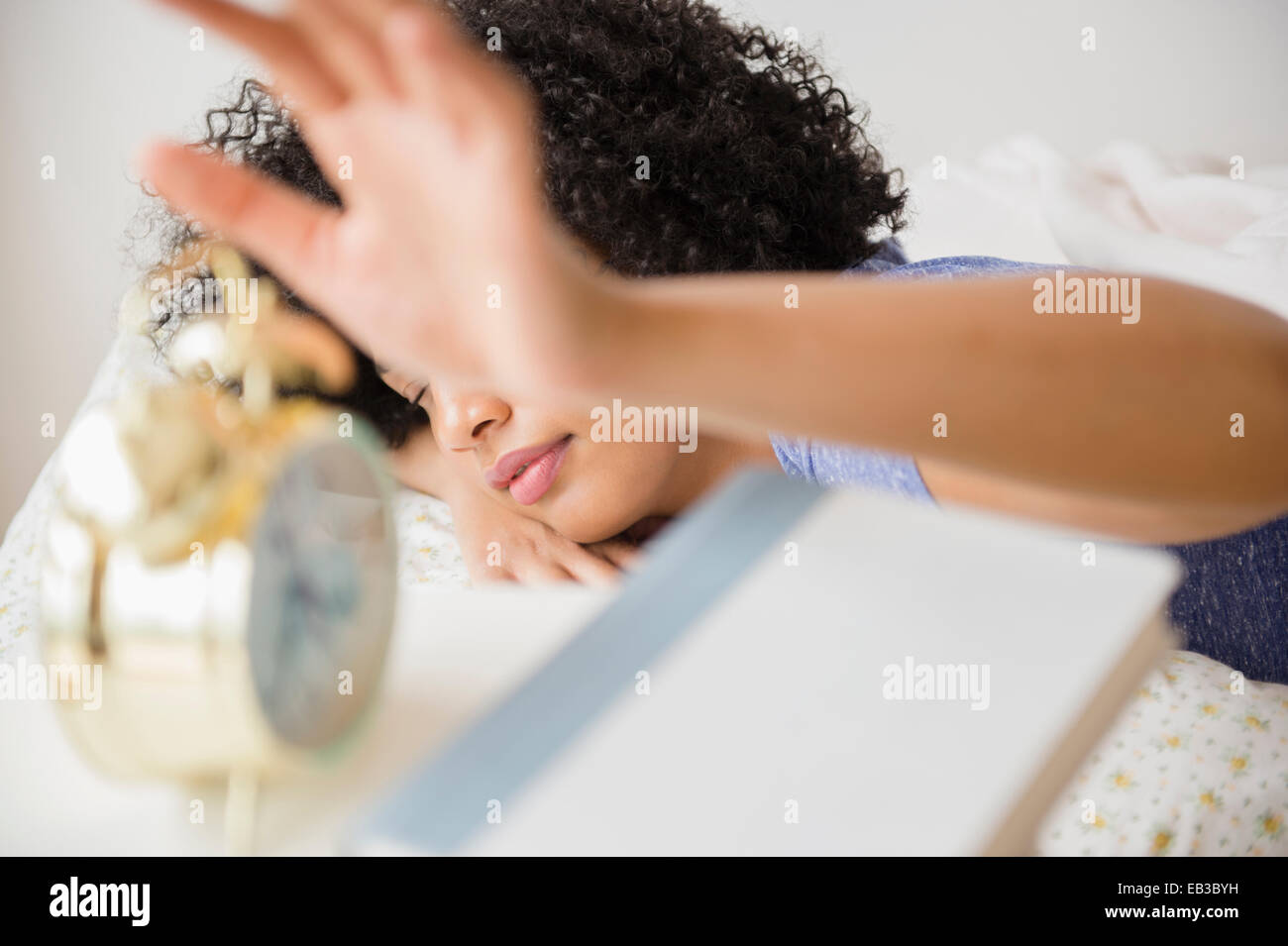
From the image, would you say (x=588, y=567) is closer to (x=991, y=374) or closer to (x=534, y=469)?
(x=534, y=469)

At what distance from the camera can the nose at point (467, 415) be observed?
1.03 meters

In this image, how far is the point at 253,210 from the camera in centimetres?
37

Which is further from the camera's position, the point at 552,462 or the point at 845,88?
the point at 845,88

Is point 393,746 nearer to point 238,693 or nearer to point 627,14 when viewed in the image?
point 238,693

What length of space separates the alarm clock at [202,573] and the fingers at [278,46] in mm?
96

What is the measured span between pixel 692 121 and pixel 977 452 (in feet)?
2.88

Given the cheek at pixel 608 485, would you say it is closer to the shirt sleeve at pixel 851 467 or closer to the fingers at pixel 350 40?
the shirt sleeve at pixel 851 467

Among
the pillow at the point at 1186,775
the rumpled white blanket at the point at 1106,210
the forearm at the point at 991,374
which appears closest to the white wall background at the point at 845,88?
the rumpled white blanket at the point at 1106,210

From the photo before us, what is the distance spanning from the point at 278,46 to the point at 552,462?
2.48ft

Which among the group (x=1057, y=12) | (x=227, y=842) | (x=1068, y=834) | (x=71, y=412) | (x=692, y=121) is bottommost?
(x=1068, y=834)

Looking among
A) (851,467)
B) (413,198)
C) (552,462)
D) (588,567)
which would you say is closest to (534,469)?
(552,462)

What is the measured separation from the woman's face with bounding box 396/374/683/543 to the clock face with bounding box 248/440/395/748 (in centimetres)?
58

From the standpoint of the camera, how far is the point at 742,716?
1.42 ft

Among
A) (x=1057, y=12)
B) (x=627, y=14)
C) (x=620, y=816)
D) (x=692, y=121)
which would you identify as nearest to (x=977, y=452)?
(x=620, y=816)
